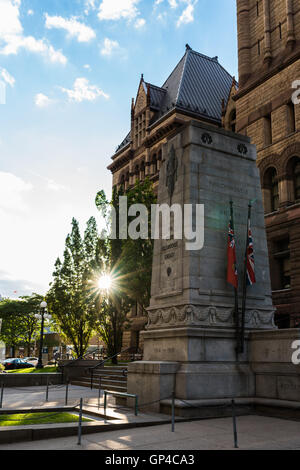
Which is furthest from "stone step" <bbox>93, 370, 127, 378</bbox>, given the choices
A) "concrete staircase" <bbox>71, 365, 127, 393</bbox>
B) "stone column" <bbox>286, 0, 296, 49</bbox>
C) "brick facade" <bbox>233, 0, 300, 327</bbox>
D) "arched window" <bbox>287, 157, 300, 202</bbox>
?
"stone column" <bbox>286, 0, 296, 49</bbox>

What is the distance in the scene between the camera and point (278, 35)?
121 ft

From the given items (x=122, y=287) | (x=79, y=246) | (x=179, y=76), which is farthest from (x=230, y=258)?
(x=179, y=76)

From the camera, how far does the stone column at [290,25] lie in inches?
1367

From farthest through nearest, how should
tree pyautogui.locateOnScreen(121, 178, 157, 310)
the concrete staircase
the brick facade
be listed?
the brick facade < tree pyautogui.locateOnScreen(121, 178, 157, 310) < the concrete staircase

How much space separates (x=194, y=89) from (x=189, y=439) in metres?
49.8

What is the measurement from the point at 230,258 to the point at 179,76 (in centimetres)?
4574

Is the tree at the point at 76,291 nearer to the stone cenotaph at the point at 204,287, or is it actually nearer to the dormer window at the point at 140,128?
the stone cenotaph at the point at 204,287

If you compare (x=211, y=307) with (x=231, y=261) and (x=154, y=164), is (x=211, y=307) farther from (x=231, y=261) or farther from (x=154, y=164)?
(x=154, y=164)

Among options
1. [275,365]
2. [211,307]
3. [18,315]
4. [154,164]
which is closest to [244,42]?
[154,164]

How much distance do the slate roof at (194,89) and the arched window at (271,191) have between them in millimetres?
17593

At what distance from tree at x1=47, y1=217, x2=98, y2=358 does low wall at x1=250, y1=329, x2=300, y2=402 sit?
2041 cm

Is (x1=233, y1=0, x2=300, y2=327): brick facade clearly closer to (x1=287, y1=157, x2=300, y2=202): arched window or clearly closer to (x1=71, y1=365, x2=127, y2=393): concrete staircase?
(x1=287, y1=157, x2=300, y2=202): arched window

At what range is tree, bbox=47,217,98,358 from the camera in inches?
1383
